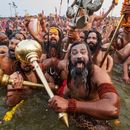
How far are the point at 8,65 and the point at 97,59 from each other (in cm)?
199

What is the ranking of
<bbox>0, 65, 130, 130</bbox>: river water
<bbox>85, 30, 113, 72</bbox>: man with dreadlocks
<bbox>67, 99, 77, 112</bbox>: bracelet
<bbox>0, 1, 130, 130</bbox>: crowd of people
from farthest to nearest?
<bbox>85, 30, 113, 72</bbox>: man with dreadlocks → <bbox>0, 65, 130, 130</bbox>: river water → <bbox>0, 1, 130, 130</bbox>: crowd of people → <bbox>67, 99, 77, 112</bbox>: bracelet

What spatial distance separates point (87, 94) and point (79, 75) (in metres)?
0.30

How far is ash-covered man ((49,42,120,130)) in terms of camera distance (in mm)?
3127

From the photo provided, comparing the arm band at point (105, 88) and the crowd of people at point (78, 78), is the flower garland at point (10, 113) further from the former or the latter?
the arm band at point (105, 88)

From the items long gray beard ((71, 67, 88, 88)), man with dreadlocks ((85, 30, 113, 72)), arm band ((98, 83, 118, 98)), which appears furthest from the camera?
man with dreadlocks ((85, 30, 113, 72))

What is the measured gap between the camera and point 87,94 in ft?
13.7

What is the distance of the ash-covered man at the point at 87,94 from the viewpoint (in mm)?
3127

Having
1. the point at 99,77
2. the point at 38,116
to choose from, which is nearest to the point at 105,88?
the point at 99,77

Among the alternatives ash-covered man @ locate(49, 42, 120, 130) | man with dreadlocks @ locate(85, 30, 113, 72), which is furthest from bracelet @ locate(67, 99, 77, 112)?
man with dreadlocks @ locate(85, 30, 113, 72)

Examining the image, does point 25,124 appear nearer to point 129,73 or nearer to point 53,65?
point 53,65

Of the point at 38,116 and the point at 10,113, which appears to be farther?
the point at 10,113

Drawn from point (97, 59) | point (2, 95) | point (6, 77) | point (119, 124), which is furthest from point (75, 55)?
point (2, 95)

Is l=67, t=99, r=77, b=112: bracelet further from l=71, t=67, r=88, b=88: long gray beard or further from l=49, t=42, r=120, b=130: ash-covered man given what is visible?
l=71, t=67, r=88, b=88: long gray beard

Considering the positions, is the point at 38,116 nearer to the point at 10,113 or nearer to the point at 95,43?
the point at 10,113
